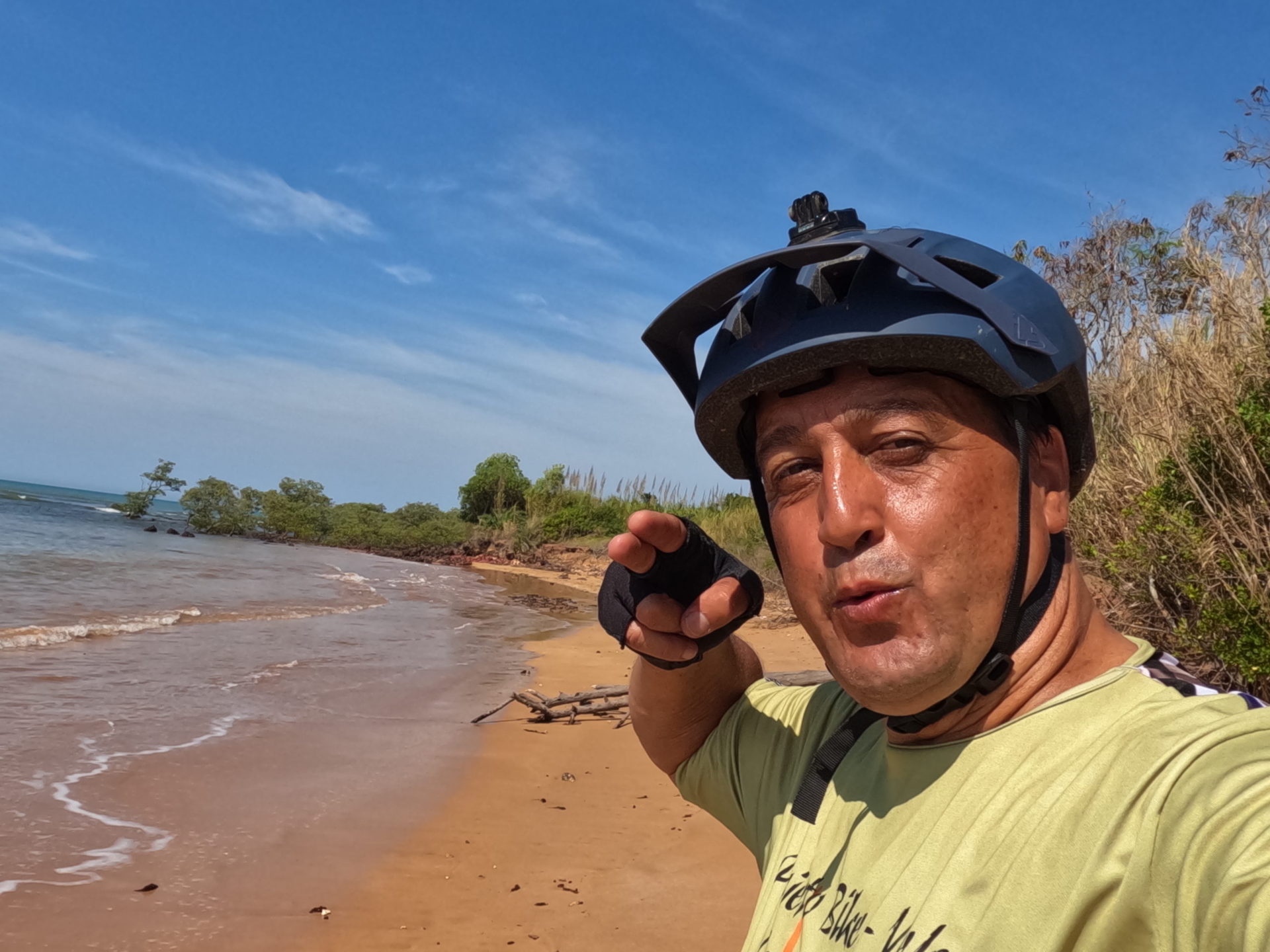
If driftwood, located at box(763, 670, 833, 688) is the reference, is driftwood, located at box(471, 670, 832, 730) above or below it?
below

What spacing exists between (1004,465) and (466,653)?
1129cm

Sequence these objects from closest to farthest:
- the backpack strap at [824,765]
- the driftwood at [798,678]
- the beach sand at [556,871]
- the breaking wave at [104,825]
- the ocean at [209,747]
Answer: the backpack strap at [824,765] → the beach sand at [556,871] → the ocean at [209,747] → the breaking wave at [104,825] → the driftwood at [798,678]

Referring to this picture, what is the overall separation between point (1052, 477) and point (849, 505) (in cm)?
41

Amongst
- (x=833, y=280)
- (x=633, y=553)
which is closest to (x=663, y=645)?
(x=633, y=553)

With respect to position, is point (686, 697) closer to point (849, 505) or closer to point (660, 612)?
point (660, 612)

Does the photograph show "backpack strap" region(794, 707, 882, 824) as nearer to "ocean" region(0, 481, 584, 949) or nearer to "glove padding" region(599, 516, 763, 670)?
"glove padding" region(599, 516, 763, 670)

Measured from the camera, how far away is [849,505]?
1245mm

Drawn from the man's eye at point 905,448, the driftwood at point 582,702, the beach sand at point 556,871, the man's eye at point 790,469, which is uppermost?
the man's eye at point 905,448

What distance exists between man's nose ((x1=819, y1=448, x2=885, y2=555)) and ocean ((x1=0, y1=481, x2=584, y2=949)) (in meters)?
3.64

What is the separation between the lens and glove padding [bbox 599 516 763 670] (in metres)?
1.59

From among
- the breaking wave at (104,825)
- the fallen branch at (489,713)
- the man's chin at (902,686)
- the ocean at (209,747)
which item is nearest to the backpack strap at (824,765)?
the man's chin at (902,686)

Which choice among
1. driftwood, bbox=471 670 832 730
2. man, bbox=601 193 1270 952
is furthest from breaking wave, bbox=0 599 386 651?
man, bbox=601 193 1270 952

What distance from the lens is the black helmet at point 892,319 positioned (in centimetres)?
124

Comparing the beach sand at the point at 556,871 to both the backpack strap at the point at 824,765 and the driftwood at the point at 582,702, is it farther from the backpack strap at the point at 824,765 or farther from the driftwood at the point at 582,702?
the backpack strap at the point at 824,765
